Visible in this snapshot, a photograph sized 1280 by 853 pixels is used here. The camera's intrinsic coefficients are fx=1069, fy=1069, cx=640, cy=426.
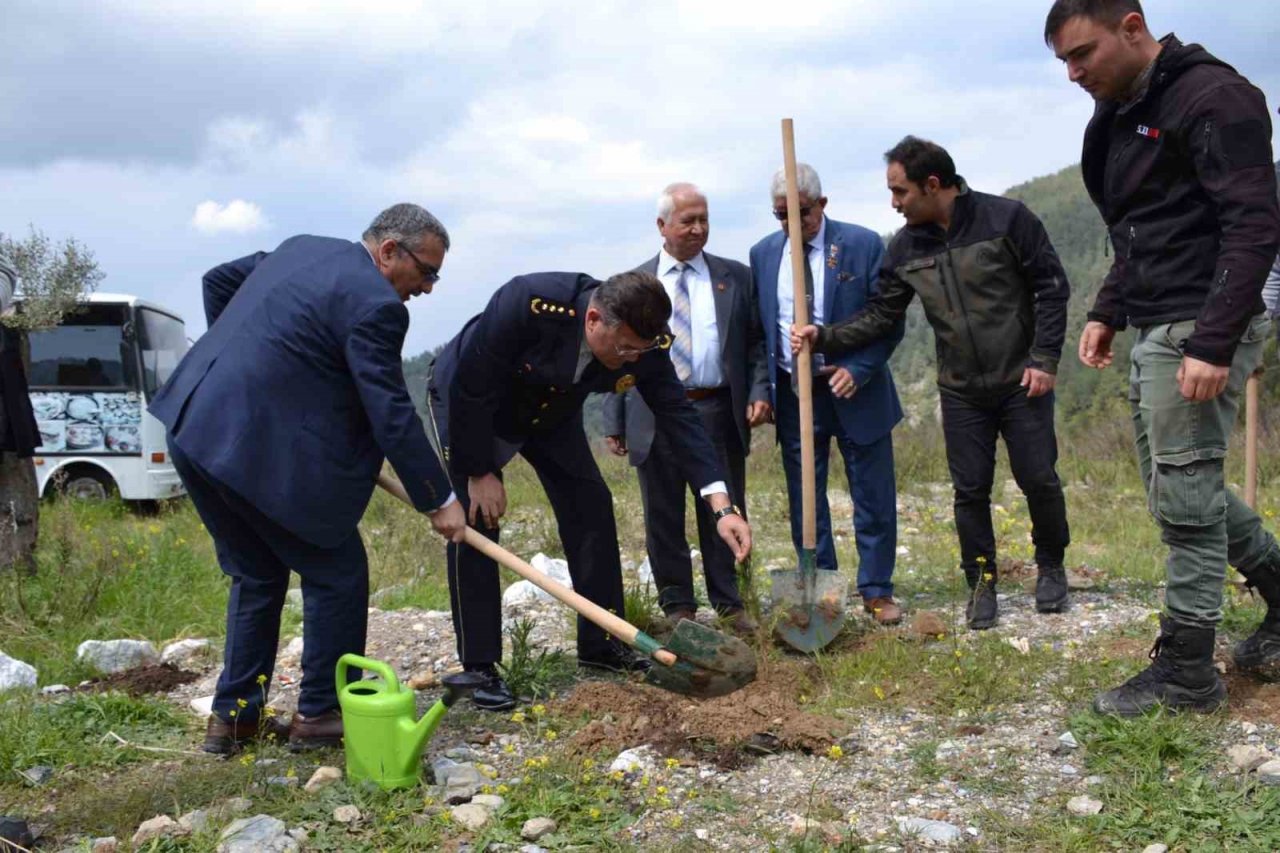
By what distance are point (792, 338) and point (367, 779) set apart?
2.54m

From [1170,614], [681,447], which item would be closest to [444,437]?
[681,447]

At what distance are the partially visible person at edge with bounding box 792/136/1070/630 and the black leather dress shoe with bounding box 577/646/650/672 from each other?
1410mm

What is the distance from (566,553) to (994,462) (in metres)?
1.87

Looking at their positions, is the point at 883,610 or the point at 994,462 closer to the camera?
the point at 994,462

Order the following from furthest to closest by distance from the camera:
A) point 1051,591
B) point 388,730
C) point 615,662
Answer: point 1051,591
point 615,662
point 388,730

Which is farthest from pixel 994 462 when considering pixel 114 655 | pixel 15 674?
pixel 15 674

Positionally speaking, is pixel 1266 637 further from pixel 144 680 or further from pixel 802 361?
pixel 144 680

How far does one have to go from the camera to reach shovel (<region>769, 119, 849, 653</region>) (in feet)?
14.1

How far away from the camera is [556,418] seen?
13.0 ft

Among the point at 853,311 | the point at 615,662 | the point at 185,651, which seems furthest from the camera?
the point at 185,651

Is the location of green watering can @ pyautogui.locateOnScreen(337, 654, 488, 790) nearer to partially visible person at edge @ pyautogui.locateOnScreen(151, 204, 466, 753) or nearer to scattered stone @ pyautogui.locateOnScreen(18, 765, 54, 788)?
partially visible person at edge @ pyautogui.locateOnScreen(151, 204, 466, 753)

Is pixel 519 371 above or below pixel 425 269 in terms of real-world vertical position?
below

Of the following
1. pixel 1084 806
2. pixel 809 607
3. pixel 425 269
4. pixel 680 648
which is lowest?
pixel 1084 806

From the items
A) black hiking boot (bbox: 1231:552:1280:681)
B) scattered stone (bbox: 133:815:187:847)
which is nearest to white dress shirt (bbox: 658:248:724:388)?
black hiking boot (bbox: 1231:552:1280:681)
